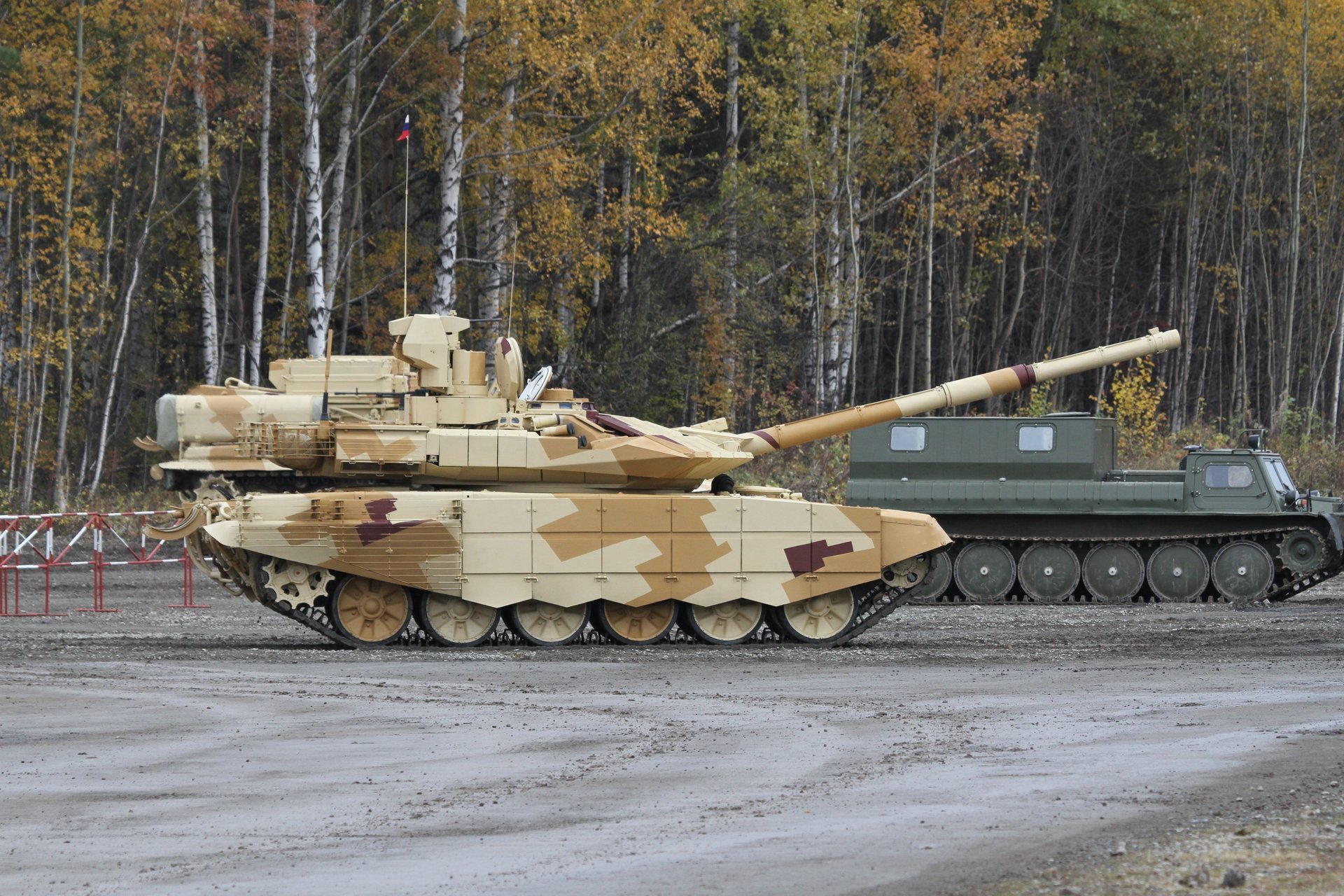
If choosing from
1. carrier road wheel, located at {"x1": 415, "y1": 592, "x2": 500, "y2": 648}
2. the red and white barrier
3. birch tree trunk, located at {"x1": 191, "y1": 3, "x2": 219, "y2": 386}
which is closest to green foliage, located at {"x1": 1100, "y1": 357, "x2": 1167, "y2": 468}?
birch tree trunk, located at {"x1": 191, "y1": 3, "x2": 219, "y2": 386}

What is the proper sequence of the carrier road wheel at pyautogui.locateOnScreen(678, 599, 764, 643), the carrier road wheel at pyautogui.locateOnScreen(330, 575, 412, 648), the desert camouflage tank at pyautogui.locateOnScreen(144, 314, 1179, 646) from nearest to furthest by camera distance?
the desert camouflage tank at pyautogui.locateOnScreen(144, 314, 1179, 646) < the carrier road wheel at pyautogui.locateOnScreen(330, 575, 412, 648) < the carrier road wheel at pyautogui.locateOnScreen(678, 599, 764, 643)

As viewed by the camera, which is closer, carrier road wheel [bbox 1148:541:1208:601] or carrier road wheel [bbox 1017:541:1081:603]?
carrier road wheel [bbox 1148:541:1208:601]

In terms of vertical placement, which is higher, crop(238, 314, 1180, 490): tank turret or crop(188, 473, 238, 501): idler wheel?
crop(238, 314, 1180, 490): tank turret

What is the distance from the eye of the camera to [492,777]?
37.2 feet

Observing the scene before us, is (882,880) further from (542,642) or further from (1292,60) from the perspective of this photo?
(1292,60)

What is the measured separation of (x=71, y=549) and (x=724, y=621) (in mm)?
Result: 15034

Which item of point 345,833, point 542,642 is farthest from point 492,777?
point 542,642

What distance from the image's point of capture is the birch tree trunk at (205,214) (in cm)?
3256

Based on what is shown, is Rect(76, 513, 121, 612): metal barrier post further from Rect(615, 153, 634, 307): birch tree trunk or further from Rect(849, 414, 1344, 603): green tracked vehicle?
Rect(615, 153, 634, 307): birch tree trunk

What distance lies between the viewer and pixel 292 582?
62.6 feet

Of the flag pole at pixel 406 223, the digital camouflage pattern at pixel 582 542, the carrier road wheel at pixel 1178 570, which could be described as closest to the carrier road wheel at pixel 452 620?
the digital camouflage pattern at pixel 582 542

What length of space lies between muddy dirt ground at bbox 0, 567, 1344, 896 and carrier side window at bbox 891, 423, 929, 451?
25.6ft

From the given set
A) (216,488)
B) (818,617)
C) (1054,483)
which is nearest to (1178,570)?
(1054,483)

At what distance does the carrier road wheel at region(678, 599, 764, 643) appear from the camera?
1988cm
